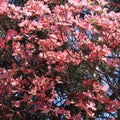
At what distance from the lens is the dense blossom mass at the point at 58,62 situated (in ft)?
12.8

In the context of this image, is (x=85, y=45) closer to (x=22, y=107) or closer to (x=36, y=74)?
(x=36, y=74)

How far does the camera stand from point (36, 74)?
4.12 meters

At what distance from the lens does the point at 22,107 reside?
4.11 metres

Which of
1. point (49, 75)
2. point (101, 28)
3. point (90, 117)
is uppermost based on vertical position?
point (101, 28)

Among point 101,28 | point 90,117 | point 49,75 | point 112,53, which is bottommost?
point 90,117

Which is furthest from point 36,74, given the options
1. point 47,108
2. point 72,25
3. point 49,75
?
point 72,25

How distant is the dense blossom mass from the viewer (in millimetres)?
3902

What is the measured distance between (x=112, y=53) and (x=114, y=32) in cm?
24

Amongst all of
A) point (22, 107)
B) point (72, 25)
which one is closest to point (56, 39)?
point (72, 25)

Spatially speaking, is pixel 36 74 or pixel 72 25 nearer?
pixel 72 25

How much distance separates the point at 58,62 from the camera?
4.05 metres

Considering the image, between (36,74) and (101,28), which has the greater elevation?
(101,28)

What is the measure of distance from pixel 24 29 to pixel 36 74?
484 mm

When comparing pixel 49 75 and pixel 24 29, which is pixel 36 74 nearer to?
pixel 49 75
